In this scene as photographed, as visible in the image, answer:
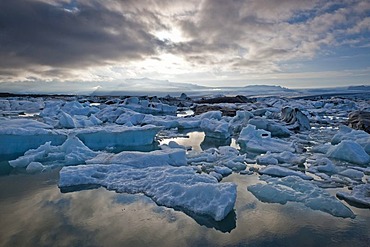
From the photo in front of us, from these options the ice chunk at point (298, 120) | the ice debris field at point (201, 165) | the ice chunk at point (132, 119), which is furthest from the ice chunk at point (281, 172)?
the ice chunk at point (132, 119)

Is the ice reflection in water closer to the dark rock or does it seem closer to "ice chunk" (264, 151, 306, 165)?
"ice chunk" (264, 151, 306, 165)

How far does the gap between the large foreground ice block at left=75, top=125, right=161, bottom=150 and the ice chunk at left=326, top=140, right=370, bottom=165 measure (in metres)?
6.07

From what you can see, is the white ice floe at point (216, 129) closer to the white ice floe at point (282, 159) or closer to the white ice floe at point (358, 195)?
the white ice floe at point (282, 159)

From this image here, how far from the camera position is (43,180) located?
5.96m

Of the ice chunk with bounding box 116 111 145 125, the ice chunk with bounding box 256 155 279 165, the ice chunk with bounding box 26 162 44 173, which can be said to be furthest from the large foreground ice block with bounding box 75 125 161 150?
the ice chunk with bounding box 116 111 145 125

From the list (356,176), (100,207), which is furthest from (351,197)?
(100,207)

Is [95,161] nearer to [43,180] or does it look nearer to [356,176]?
[43,180]

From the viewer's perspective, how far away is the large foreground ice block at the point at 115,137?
31.6ft

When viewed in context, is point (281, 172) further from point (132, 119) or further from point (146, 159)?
Result: point (132, 119)

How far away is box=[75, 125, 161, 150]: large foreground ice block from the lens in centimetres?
962

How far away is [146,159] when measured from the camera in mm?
6770

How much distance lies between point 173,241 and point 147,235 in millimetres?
380

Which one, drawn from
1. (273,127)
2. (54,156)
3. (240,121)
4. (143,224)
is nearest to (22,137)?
(54,156)

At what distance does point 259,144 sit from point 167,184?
5.69 meters
